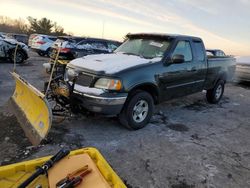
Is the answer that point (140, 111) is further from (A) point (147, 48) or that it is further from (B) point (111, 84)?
(A) point (147, 48)

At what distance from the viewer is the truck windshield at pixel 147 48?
576 cm

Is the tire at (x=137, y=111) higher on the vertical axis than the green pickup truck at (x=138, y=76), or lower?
lower

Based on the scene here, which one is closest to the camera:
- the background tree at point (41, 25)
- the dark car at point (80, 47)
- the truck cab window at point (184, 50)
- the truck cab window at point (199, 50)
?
the truck cab window at point (184, 50)

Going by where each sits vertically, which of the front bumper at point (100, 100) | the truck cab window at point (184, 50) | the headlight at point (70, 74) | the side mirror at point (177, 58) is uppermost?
the truck cab window at point (184, 50)

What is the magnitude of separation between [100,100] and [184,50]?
8.76 feet

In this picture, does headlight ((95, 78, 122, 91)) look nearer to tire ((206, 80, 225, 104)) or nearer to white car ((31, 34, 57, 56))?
tire ((206, 80, 225, 104))

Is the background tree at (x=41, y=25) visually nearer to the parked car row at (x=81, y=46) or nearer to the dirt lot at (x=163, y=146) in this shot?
the parked car row at (x=81, y=46)

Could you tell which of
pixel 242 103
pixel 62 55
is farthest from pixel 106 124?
pixel 62 55

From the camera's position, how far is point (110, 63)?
5055 millimetres

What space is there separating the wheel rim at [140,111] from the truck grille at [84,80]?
3.24ft

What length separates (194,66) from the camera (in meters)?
6.48

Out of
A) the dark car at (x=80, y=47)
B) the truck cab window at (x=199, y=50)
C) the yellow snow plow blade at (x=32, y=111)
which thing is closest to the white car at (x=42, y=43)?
the dark car at (x=80, y=47)

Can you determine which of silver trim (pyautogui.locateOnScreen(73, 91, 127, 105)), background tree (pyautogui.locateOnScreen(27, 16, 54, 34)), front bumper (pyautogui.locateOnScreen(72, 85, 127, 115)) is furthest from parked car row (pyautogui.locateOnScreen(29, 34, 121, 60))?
background tree (pyautogui.locateOnScreen(27, 16, 54, 34))

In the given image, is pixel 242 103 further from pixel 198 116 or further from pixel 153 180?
pixel 153 180
